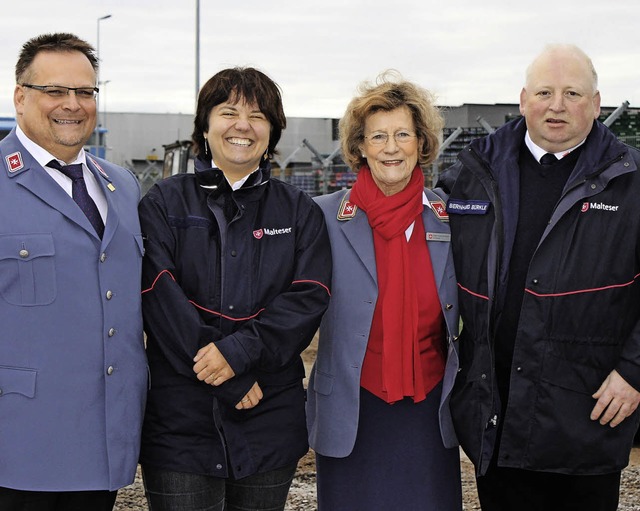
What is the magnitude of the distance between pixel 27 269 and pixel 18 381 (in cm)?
41

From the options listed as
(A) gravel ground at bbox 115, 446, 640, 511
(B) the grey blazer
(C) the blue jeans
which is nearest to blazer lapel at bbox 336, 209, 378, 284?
(B) the grey blazer

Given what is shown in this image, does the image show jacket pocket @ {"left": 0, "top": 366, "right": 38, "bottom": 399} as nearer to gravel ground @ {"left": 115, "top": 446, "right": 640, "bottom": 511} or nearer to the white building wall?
gravel ground @ {"left": 115, "top": 446, "right": 640, "bottom": 511}

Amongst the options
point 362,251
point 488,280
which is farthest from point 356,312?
point 488,280

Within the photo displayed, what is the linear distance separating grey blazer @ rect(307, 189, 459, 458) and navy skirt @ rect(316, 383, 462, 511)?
0.09m

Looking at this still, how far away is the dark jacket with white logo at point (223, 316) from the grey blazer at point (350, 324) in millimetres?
320

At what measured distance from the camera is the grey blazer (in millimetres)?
4102

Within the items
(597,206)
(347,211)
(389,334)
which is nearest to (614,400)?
(597,206)

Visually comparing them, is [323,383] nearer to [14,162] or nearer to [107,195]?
[107,195]

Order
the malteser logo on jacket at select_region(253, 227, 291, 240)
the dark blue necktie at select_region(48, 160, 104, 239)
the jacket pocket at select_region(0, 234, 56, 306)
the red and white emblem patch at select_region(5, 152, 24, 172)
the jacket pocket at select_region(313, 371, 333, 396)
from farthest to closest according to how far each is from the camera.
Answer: the jacket pocket at select_region(313, 371, 333, 396), the malteser logo on jacket at select_region(253, 227, 291, 240), the dark blue necktie at select_region(48, 160, 104, 239), the red and white emblem patch at select_region(5, 152, 24, 172), the jacket pocket at select_region(0, 234, 56, 306)

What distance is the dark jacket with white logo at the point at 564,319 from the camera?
386cm

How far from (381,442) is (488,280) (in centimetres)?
89

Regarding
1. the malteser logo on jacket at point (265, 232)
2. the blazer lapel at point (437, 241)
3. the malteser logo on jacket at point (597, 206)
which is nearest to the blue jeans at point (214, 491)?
the malteser logo on jacket at point (265, 232)

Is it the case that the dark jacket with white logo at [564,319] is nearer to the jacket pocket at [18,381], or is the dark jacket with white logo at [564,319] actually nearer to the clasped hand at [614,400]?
the clasped hand at [614,400]

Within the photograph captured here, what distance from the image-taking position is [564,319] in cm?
388
